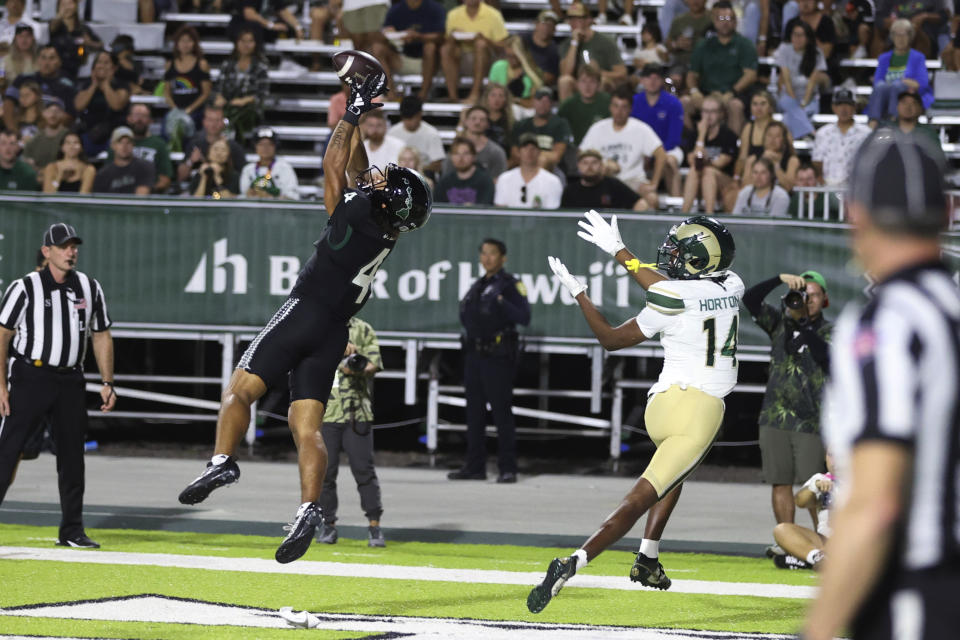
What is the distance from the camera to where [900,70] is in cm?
1574

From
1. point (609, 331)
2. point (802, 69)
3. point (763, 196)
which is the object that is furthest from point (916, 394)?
point (802, 69)

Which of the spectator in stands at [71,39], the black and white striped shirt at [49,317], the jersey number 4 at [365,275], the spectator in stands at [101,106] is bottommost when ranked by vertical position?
the black and white striped shirt at [49,317]

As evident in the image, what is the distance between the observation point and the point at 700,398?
738 cm

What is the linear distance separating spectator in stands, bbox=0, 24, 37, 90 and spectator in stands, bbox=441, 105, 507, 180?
622 cm

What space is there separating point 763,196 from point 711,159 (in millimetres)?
1255

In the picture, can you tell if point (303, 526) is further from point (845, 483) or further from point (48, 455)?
point (48, 455)

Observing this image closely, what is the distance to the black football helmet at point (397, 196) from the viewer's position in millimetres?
7148

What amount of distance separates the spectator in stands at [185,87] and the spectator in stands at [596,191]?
5.18 meters

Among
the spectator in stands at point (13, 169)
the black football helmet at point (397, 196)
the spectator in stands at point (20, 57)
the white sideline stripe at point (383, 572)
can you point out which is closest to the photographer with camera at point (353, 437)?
the white sideline stripe at point (383, 572)

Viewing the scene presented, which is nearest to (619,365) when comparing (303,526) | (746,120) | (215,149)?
(746,120)

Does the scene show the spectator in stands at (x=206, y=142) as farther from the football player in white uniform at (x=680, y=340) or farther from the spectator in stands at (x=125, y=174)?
the football player in white uniform at (x=680, y=340)

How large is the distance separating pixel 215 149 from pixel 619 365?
4682 millimetres

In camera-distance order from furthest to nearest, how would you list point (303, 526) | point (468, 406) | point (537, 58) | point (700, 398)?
point (537, 58) → point (468, 406) → point (700, 398) → point (303, 526)

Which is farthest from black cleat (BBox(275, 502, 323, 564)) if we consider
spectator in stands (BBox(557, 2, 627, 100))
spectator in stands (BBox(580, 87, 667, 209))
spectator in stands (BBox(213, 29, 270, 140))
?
spectator in stands (BBox(213, 29, 270, 140))
